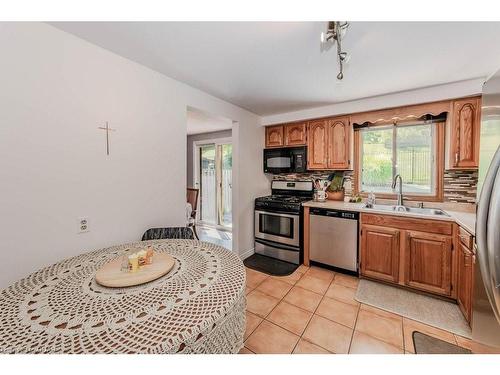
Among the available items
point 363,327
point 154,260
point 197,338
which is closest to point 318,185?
point 363,327

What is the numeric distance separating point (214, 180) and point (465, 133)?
425 cm

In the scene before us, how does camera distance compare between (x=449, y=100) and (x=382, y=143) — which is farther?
(x=382, y=143)

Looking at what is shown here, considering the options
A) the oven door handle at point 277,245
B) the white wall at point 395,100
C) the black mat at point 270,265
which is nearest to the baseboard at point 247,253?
the black mat at point 270,265

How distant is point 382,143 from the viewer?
2.88 m

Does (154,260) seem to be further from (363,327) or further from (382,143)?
(382,143)

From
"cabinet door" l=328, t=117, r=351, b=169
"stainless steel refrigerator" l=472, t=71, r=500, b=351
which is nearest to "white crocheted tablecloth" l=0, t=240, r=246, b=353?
"stainless steel refrigerator" l=472, t=71, r=500, b=351

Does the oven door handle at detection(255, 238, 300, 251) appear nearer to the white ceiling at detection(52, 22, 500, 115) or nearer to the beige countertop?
the beige countertop

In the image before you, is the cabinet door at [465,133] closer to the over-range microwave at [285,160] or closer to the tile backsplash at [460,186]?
the tile backsplash at [460,186]

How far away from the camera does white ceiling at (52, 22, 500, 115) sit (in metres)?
1.39

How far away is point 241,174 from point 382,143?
6.56 ft

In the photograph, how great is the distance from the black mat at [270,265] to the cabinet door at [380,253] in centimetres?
89

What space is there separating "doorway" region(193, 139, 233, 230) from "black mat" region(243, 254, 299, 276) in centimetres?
186
